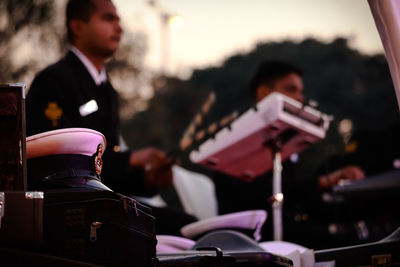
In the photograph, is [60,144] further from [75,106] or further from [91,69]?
[91,69]

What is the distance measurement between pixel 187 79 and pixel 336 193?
54.4ft

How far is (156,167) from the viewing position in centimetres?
387

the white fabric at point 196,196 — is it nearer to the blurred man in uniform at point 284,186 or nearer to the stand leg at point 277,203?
the blurred man in uniform at point 284,186

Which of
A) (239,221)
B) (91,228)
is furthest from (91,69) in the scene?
(91,228)

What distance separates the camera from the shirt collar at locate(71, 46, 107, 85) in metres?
3.34

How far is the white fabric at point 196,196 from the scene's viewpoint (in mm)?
4656

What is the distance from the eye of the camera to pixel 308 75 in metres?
20.1

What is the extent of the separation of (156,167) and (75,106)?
1.00 meters

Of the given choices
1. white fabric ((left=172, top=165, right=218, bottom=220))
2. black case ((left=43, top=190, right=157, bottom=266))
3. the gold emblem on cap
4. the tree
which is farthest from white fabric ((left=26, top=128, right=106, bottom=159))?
the tree

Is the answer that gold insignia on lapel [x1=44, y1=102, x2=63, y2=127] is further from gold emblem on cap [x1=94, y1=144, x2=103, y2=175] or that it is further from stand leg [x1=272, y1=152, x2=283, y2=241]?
stand leg [x1=272, y1=152, x2=283, y2=241]

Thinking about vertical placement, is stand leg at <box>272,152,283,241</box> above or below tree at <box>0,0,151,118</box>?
below

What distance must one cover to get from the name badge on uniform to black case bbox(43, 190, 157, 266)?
1307 millimetres

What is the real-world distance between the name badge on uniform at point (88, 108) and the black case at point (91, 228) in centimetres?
131

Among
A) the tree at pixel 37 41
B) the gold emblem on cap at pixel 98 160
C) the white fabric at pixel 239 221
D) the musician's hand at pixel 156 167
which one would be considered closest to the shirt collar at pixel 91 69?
the musician's hand at pixel 156 167
